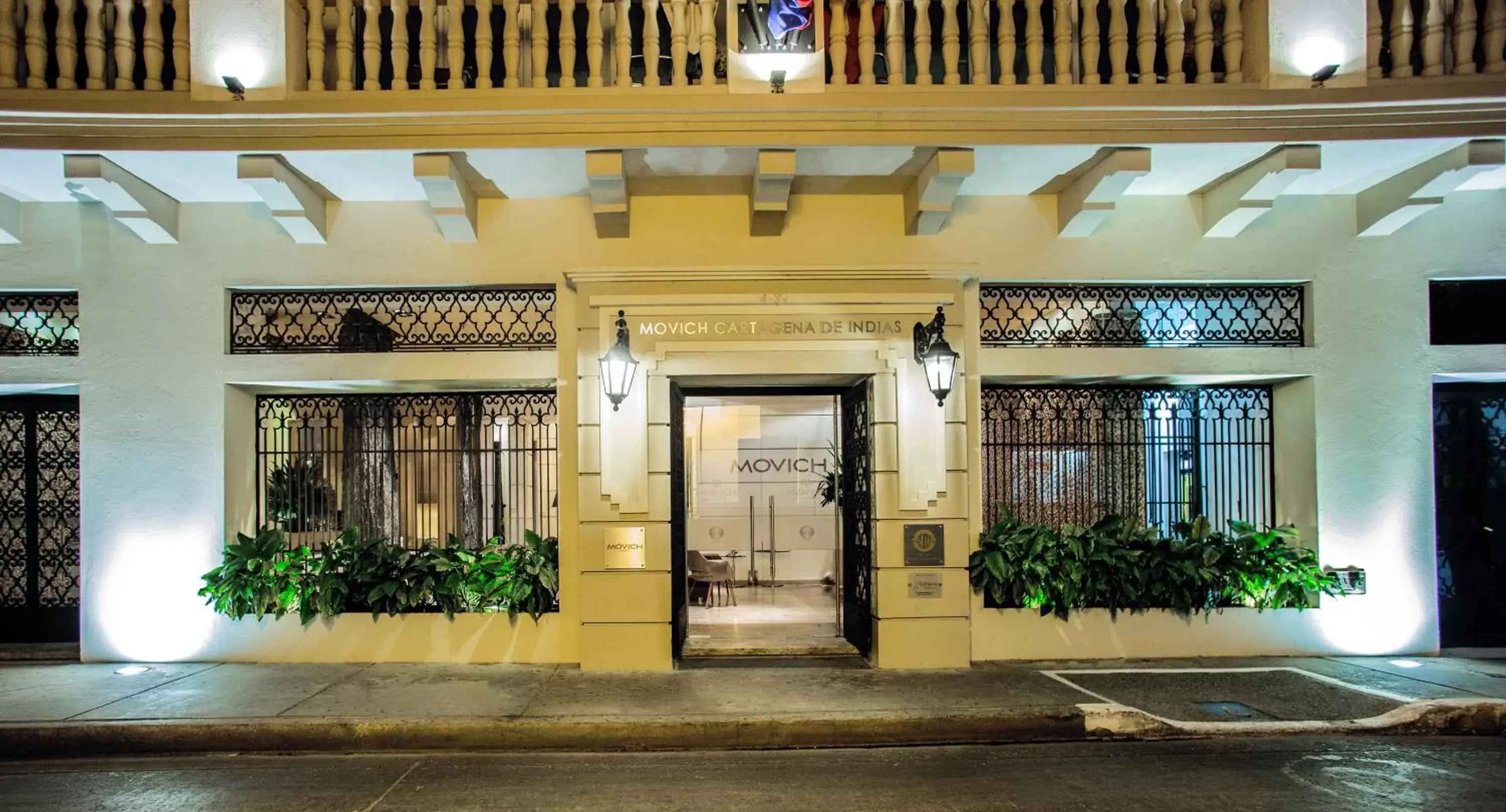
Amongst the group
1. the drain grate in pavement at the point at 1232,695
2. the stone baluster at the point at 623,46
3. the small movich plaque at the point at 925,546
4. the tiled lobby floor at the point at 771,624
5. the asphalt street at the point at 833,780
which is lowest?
the asphalt street at the point at 833,780

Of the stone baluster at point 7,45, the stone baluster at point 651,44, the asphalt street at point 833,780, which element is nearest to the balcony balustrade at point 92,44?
the stone baluster at point 7,45

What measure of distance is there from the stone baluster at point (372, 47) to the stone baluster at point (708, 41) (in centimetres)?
294

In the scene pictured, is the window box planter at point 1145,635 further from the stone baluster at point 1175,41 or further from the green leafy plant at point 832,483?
the stone baluster at point 1175,41

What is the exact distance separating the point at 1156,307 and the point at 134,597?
429 inches

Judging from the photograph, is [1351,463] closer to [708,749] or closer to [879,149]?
[879,149]

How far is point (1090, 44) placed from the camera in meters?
7.86

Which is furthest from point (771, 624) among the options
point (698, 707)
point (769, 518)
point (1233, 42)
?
point (1233, 42)

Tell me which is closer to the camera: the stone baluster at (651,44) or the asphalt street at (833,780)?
the asphalt street at (833,780)

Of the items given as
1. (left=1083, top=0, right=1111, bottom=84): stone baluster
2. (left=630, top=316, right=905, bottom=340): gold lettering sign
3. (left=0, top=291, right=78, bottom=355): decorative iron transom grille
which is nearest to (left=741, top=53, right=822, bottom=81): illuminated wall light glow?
(left=630, top=316, right=905, bottom=340): gold lettering sign

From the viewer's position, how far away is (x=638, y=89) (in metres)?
7.62

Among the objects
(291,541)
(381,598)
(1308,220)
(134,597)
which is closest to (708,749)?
(381,598)

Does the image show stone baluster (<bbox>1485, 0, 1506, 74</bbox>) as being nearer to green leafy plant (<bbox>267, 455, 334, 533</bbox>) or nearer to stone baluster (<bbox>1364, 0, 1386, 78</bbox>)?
stone baluster (<bbox>1364, 0, 1386, 78</bbox>)

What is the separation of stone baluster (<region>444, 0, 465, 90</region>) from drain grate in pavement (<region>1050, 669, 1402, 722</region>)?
304 inches

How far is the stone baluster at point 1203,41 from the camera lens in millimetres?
7902
